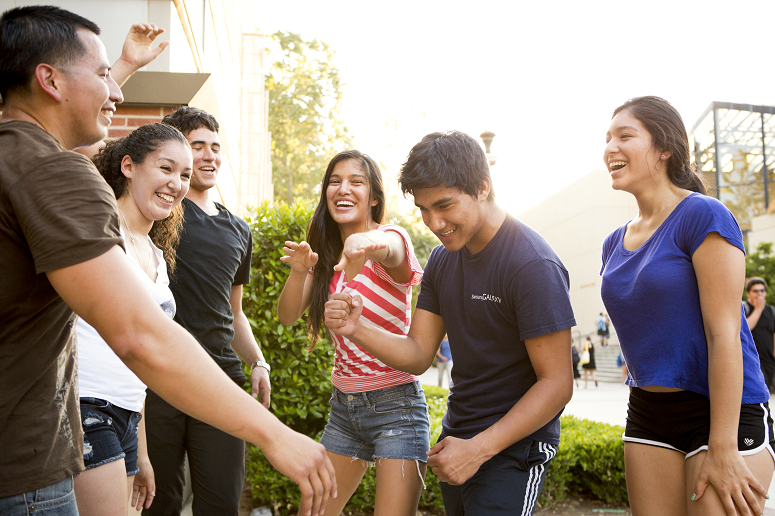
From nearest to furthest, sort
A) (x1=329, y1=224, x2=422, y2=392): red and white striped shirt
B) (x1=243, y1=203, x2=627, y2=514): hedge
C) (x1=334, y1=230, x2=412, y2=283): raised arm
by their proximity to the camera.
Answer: (x1=334, y1=230, x2=412, y2=283): raised arm
(x1=329, y1=224, x2=422, y2=392): red and white striped shirt
(x1=243, y1=203, x2=627, y2=514): hedge

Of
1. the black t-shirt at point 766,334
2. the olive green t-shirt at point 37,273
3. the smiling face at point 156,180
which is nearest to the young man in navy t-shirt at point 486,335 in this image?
the smiling face at point 156,180

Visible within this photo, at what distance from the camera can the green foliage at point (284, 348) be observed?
505 centimetres

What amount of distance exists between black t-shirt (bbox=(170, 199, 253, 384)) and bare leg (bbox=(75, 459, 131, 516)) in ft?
3.40

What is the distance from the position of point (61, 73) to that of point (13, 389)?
0.81 metres

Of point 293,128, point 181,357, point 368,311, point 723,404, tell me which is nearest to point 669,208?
point 723,404

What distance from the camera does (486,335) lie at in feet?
7.83

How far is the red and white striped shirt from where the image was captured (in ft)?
8.99

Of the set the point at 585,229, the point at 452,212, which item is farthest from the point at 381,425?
the point at 585,229

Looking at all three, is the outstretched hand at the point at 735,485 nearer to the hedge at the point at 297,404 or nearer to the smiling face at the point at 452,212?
the smiling face at the point at 452,212

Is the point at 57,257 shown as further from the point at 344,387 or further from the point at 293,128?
the point at 293,128

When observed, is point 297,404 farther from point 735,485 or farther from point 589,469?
point 735,485

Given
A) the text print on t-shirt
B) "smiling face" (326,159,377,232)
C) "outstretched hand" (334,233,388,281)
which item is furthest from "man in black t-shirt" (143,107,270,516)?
the text print on t-shirt

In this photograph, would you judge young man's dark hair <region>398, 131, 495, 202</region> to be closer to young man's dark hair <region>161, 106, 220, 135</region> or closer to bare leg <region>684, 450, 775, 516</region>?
bare leg <region>684, 450, 775, 516</region>

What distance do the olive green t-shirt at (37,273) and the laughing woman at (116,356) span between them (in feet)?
1.72
